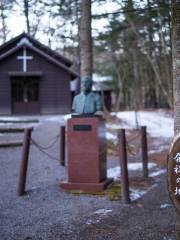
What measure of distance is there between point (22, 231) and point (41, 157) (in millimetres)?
7242

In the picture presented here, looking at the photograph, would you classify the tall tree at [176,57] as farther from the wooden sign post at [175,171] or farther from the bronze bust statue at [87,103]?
the bronze bust statue at [87,103]

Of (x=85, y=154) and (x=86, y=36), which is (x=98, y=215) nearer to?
(x=85, y=154)

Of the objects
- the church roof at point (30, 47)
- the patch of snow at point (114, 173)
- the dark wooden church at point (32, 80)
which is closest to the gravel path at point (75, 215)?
the patch of snow at point (114, 173)

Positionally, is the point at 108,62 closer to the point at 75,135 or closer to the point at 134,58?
the point at 134,58

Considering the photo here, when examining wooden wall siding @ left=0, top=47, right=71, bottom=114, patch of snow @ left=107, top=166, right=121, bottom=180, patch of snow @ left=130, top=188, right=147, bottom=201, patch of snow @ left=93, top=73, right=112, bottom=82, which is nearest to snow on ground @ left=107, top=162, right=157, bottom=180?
patch of snow @ left=107, top=166, right=121, bottom=180

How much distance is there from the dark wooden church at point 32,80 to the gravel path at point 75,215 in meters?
22.5

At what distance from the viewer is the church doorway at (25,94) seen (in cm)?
3275

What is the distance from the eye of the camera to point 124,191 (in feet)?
26.5

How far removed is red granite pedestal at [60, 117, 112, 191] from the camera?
29.8 ft

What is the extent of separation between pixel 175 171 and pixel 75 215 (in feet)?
9.42

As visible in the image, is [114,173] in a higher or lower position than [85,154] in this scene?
lower

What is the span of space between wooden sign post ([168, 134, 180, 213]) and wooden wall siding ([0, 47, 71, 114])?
2851 centimetres

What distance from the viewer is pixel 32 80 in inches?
1316

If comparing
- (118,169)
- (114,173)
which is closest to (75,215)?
(114,173)
